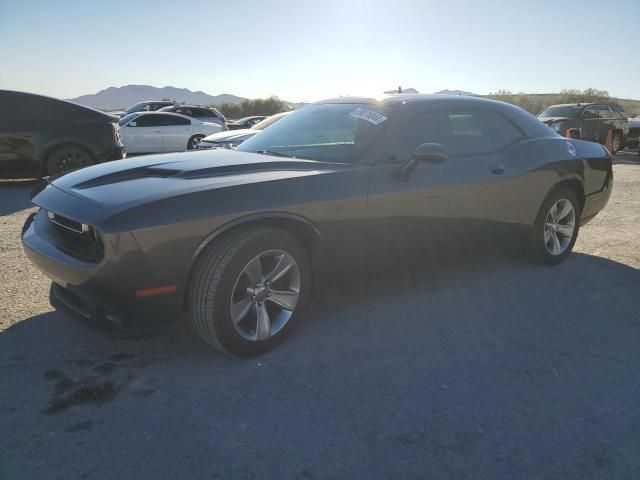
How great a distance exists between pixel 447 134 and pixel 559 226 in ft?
5.41

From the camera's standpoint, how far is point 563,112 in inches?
618

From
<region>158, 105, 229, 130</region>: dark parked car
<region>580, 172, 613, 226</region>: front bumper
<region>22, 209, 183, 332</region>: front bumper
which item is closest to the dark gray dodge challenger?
<region>22, 209, 183, 332</region>: front bumper

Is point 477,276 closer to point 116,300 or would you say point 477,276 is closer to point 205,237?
point 205,237

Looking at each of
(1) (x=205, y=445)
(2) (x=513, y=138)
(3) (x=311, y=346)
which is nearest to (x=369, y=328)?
(3) (x=311, y=346)

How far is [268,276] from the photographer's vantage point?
298cm

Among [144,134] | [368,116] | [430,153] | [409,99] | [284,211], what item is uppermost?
[409,99]

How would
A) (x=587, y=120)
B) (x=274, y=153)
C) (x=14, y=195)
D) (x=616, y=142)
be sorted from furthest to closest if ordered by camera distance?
(x=616, y=142), (x=587, y=120), (x=14, y=195), (x=274, y=153)

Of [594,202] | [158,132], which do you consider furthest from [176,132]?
[594,202]

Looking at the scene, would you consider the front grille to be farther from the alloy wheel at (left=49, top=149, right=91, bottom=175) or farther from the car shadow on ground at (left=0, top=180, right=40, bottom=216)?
the alloy wheel at (left=49, top=149, right=91, bottom=175)

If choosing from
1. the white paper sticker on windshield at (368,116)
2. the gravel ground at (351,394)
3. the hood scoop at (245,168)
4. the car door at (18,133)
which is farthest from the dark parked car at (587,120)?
the hood scoop at (245,168)

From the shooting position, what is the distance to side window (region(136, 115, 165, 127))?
14.2m

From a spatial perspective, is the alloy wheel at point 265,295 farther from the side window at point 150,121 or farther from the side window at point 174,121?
the side window at point 174,121

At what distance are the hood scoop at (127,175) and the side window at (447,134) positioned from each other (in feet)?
4.71

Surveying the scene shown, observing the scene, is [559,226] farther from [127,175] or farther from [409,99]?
[127,175]
